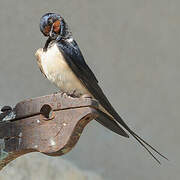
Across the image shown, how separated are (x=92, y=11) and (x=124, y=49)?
180 millimetres

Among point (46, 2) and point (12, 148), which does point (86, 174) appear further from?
point (12, 148)

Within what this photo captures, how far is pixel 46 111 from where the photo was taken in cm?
149

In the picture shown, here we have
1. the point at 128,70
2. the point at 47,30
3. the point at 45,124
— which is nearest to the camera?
the point at 45,124

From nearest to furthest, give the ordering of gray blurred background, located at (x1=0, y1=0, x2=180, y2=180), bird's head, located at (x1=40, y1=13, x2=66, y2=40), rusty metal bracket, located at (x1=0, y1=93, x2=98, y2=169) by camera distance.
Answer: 1. rusty metal bracket, located at (x1=0, y1=93, x2=98, y2=169)
2. bird's head, located at (x1=40, y1=13, x2=66, y2=40)
3. gray blurred background, located at (x1=0, y1=0, x2=180, y2=180)

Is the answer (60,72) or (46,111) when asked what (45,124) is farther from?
(60,72)

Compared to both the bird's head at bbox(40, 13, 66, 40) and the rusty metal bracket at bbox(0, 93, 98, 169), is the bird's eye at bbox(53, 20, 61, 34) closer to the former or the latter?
the bird's head at bbox(40, 13, 66, 40)

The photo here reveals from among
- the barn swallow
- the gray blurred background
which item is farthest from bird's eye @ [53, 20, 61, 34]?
the gray blurred background

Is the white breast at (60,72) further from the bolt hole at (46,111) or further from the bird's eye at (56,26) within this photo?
the bolt hole at (46,111)

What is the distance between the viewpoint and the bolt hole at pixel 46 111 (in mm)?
1480

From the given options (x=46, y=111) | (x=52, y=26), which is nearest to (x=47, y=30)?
(x=52, y=26)

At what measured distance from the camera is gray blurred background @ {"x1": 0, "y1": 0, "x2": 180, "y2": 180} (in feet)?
9.77

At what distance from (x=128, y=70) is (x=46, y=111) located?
155 centimetres

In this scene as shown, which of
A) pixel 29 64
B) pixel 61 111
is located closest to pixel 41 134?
pixel 61 111

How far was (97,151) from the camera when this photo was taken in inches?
119
